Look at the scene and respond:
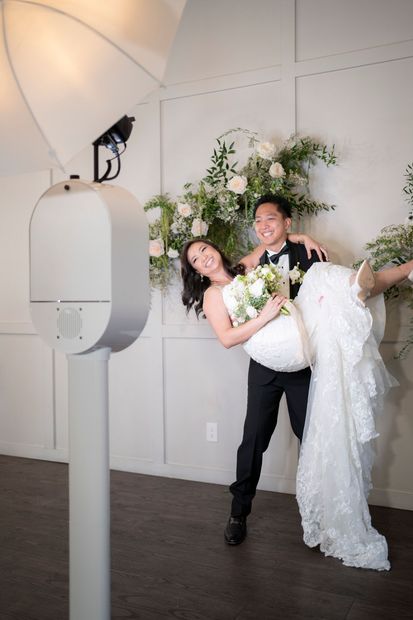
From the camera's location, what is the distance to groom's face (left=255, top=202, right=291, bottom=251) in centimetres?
304

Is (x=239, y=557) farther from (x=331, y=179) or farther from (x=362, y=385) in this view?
(x=331, y=179)

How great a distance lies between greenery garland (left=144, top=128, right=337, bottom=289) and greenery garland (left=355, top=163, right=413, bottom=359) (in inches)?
15.8

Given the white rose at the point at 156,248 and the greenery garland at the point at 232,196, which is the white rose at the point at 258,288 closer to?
the greenery garland at the point at 232,196

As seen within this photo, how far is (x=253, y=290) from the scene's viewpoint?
2.68m

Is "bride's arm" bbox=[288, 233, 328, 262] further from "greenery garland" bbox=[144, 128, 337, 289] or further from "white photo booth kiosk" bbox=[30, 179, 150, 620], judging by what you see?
"white photo booth kiosk" bbox=[30, 179, 150, 620]

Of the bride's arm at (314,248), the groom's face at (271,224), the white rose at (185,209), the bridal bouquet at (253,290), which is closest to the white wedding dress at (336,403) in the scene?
the bridal bouquet at (253,290)

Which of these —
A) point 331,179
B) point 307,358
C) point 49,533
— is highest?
point 331,179

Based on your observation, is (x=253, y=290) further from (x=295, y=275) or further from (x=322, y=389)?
(x=322, y=389)

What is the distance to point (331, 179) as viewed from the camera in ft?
11.5

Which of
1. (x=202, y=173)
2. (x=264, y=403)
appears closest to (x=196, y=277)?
(x=264, y=403)

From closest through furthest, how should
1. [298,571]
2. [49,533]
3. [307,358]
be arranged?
[298,571] < [307,358] < [49,533]

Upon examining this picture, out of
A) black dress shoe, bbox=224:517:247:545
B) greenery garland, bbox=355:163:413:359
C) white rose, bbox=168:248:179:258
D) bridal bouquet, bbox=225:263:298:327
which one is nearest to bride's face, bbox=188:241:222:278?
bridal bouquet, bbox=225:263:298:327

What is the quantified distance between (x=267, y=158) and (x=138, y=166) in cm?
117

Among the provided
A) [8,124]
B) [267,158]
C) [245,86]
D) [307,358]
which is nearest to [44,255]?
[8,124]
